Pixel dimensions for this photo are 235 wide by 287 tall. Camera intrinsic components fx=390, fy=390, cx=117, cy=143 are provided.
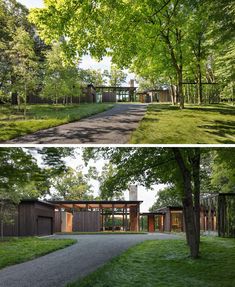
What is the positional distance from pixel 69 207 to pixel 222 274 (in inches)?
942

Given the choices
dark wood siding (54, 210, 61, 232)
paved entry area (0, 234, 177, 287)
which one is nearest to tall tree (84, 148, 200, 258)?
paved entry area (0, 234, 177, 287)

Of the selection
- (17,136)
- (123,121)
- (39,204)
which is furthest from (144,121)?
(39,204)

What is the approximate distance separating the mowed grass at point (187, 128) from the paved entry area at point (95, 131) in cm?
33

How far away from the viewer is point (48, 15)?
12.2m

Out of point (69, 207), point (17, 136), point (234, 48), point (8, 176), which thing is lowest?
point (69, 207)

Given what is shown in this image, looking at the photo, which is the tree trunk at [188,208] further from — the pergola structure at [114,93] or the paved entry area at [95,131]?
the paved entry area at [95,131]

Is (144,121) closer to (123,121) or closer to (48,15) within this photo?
(123,121)

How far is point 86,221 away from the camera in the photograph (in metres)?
31.0

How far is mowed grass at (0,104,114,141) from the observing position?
28.8 feet

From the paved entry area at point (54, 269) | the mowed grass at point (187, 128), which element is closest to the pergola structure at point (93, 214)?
the paved entry area at point (54, 269)

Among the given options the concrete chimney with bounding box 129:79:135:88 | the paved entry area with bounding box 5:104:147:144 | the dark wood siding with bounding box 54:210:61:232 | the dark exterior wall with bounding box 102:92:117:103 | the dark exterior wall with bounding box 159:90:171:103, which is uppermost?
the concrete chimney with bounding box 129:79:135:88

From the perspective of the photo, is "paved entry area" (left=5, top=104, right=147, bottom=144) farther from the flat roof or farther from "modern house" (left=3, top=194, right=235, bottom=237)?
the flat roof

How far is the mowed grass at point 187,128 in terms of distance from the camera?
929 centimetres

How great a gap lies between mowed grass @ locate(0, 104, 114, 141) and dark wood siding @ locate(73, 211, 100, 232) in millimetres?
21574
